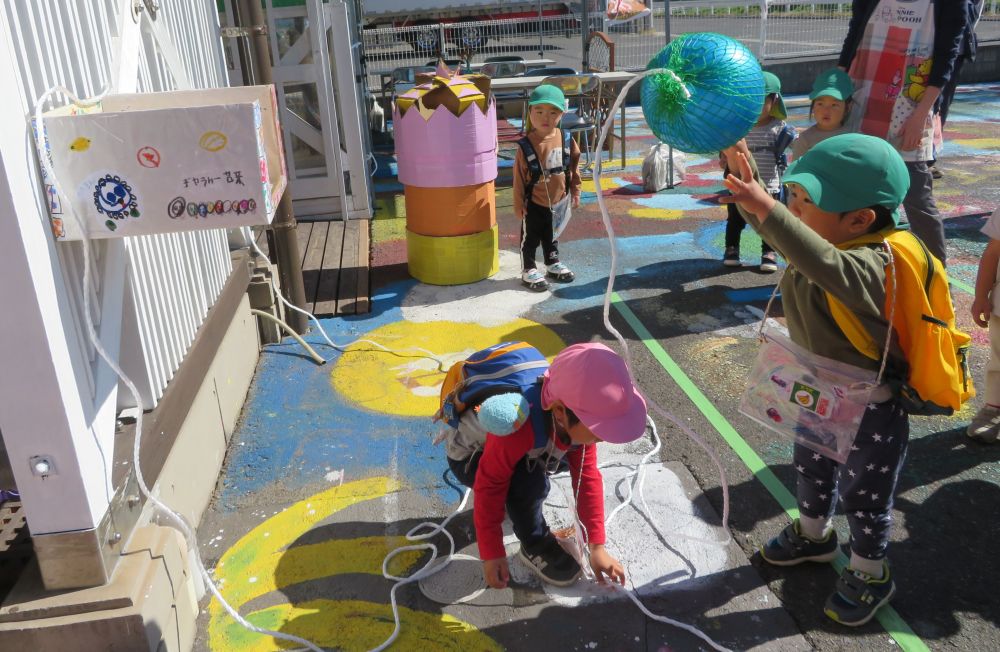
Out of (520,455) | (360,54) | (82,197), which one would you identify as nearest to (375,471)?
(520,455)

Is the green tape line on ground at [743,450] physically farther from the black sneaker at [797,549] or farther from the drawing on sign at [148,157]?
the drawing on sign at [148,157]

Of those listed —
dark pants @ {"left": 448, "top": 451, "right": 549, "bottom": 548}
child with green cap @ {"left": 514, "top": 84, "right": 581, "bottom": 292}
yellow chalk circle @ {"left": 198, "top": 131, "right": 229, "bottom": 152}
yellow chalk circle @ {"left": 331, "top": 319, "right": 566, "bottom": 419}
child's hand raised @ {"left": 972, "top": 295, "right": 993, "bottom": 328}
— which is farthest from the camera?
child with green cap @ {"left": 514, "top": 84, "right": 581, "bottom": 292}

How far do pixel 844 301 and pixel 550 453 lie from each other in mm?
1108

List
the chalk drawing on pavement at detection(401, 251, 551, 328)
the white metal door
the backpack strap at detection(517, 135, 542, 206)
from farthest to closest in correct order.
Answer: the white metal door, the backpack strap at detection(517, 135, 542, 206), the chalk drawing on pavement at detection(401, 251, 551, 328)

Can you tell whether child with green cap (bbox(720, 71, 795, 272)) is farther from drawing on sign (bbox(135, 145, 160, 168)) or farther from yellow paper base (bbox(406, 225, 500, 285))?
drawing on sign (bbox(135, 145, 160, 168))

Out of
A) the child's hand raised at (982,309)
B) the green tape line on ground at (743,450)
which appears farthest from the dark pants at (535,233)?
the child's hand raised at (982,309)

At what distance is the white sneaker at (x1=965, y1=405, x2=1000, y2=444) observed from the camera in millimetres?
3811

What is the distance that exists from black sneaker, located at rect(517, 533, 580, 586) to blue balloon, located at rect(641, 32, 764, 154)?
159cm

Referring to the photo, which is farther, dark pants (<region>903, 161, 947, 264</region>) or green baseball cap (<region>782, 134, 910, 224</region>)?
dark pants (<region>903, 161, 947, 264</region>)

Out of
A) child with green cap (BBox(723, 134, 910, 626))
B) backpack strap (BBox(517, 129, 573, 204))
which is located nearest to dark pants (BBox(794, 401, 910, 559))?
child with green cap (BBox(723, 134, 910, 626))

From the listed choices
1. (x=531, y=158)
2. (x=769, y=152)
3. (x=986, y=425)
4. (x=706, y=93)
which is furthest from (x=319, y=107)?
(x=986, y=425)

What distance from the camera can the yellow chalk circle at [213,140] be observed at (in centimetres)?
236

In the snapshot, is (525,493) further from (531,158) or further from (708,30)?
(708,30)

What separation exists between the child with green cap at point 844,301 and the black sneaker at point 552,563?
2.61 feet
